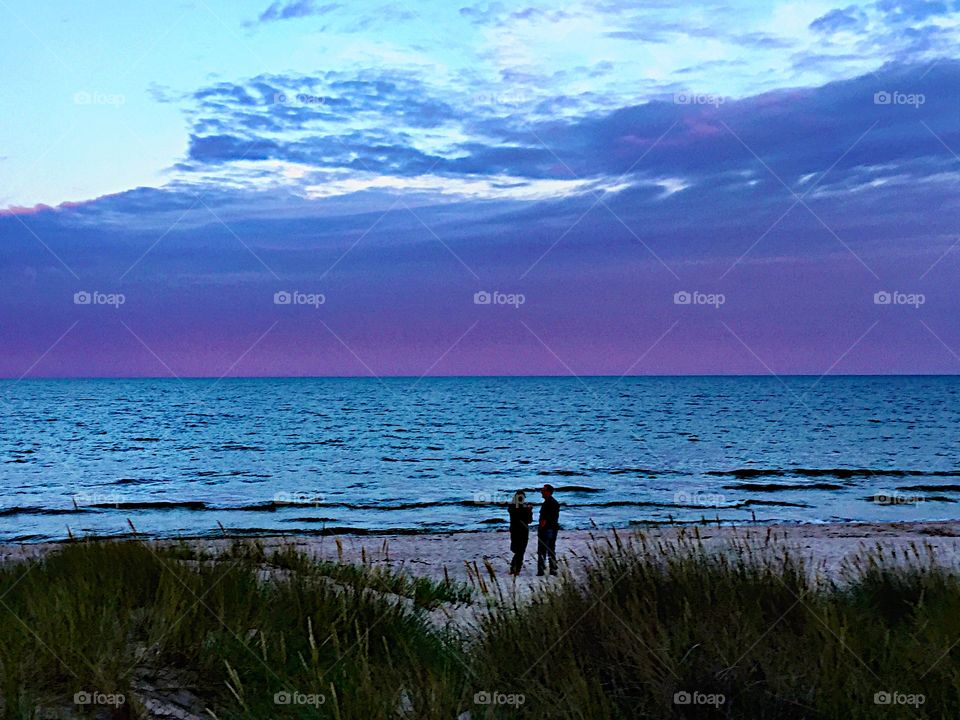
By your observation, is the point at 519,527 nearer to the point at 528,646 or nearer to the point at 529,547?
the point at 529,547

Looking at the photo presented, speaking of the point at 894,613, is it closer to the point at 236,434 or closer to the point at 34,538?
the point at 34,538

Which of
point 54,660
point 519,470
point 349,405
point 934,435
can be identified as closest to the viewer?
point 54,660

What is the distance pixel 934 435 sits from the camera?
63.0 meters

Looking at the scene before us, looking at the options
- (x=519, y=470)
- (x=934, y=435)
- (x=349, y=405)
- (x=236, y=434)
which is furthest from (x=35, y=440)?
(x=934, y=435)

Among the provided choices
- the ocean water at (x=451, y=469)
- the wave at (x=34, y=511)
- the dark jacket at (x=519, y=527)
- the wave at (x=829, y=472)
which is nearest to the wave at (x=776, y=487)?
the ocean water at (x=451, y=469)

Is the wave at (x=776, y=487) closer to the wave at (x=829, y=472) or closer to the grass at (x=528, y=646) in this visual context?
the wave at (x=829, y=472)

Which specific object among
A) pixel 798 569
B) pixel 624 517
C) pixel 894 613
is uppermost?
pixel 798 569

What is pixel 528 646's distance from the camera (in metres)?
5.88

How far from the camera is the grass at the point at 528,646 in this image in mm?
4828

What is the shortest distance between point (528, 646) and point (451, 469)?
38.0 m

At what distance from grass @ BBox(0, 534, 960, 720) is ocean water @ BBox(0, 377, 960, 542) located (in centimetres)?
262

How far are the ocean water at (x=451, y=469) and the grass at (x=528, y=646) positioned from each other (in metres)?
2.62

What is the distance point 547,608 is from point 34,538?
23262 mm

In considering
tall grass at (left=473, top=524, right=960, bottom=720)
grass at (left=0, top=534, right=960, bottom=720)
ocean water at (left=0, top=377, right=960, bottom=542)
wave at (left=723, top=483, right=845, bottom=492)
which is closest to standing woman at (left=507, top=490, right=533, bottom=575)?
ocean water at (left=0, top=377, right=960, bottom=542)
